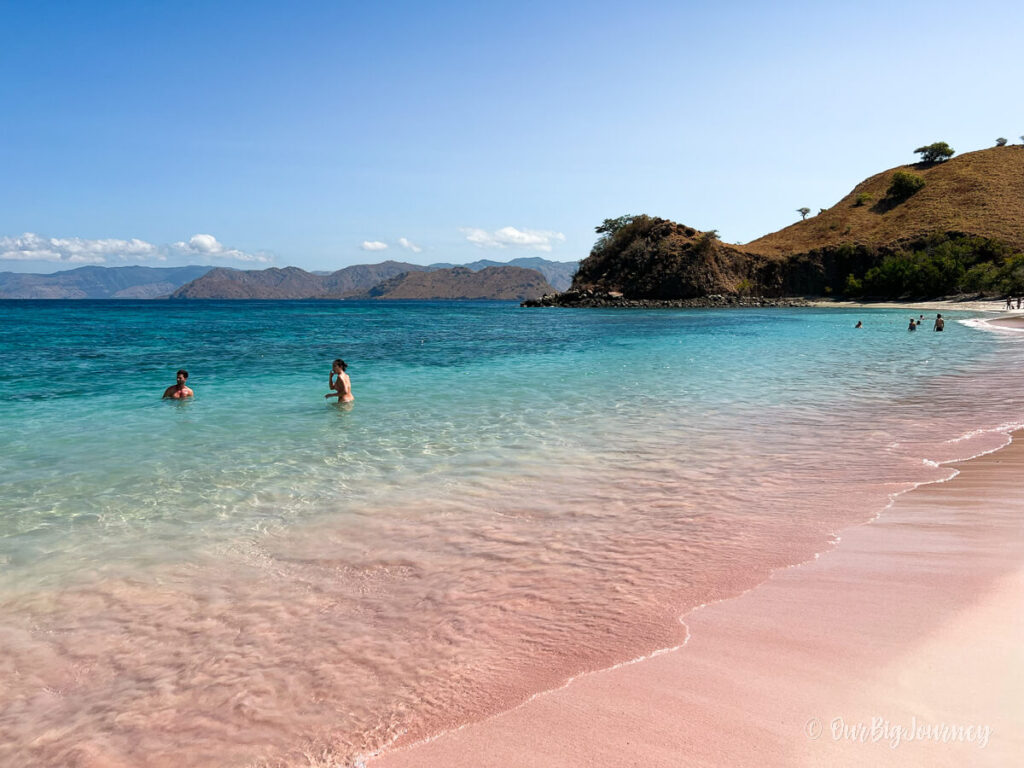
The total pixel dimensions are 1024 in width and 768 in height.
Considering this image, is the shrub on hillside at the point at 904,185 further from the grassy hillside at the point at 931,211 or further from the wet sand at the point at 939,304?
the wet sand at the point at 939,304

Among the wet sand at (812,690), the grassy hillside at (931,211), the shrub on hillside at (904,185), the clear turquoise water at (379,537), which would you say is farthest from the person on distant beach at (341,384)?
the shrub on hillside at (904,185)

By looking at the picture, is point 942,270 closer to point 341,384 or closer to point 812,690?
point 341,384

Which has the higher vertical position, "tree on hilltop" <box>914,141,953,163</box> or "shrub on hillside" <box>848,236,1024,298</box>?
"tree on hilltop" <box>914,141,953,163</box>

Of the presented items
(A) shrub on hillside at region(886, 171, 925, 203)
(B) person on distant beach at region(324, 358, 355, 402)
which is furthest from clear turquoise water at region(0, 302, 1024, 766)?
(A) shrub on hillside at region(886, 171, 925, 203)

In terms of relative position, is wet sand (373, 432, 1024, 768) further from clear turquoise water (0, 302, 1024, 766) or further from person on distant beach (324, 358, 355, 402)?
person on distant beach (324, 358, 355, 402)

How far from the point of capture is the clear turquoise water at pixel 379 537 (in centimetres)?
337

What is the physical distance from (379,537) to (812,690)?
3959mm

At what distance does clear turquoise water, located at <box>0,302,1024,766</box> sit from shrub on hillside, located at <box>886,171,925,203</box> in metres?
125

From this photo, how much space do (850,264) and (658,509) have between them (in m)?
111

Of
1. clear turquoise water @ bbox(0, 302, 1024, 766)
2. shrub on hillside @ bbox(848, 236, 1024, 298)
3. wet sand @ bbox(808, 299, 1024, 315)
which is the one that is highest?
shrub on hillside @ bbox(848, 236, 1024, 298)

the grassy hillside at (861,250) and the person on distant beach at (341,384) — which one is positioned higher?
the grassy hillside at (861,250)

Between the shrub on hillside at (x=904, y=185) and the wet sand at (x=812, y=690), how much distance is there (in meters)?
138

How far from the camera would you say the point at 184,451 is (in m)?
9.65

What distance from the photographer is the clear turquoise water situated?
133 inches
